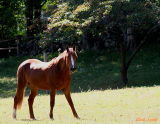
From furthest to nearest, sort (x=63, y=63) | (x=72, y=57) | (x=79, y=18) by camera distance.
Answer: (x=79, y=18) → (x=63, y=63) → (x=72, y=57)

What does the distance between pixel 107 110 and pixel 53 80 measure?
87.8 inches

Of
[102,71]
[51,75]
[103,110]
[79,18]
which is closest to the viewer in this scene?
[51,75]

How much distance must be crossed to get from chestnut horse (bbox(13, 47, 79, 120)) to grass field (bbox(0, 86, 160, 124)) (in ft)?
1.98

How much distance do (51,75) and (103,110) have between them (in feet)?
7.30

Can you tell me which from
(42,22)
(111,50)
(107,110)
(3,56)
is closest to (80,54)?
(111,50)

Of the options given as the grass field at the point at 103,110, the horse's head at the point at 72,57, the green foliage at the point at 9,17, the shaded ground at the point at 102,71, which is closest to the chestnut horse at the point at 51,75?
the horse's head at the point at 72,57

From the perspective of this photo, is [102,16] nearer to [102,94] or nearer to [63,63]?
[102,94]

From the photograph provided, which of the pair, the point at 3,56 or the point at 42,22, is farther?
the point at 3,56

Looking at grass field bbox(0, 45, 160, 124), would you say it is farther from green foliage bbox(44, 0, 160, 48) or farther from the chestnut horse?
green foliage bbox(44, 0, 160, 48)

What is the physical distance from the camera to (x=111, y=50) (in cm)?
3134

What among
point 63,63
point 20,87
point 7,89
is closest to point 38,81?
point 20,87

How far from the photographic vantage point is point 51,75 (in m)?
11.3

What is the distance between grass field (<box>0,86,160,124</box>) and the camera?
34.7 ft

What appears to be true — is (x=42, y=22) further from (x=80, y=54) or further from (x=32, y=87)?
(x=32, y=87)
